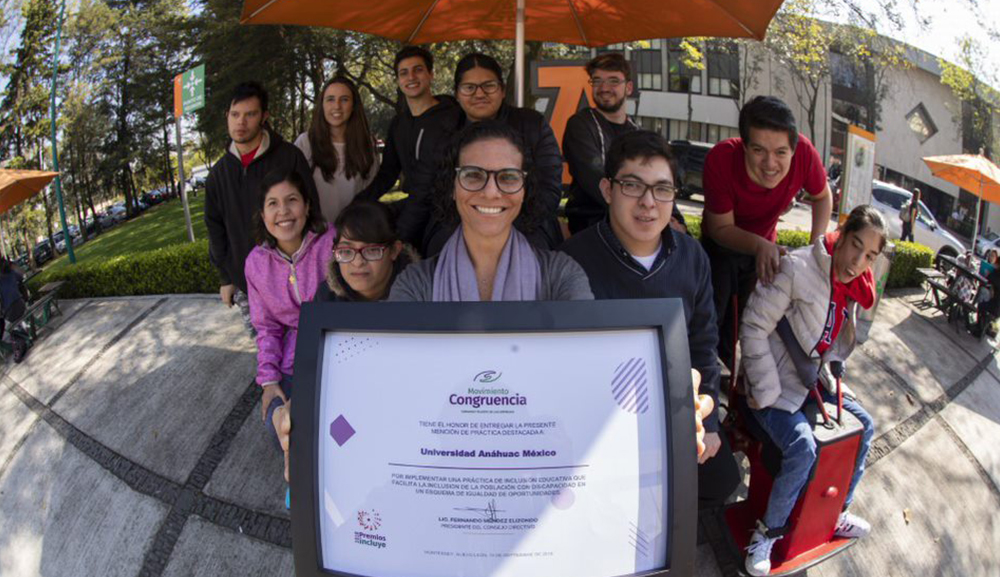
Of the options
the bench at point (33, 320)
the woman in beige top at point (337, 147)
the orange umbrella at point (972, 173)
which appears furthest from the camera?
the bench at point (33, 320)

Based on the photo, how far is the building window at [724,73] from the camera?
7.49m

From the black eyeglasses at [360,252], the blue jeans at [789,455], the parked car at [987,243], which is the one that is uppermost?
the black eyeglasses at [360,252]

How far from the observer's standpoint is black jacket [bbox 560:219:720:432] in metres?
2.32

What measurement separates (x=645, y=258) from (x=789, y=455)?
1.27 metres

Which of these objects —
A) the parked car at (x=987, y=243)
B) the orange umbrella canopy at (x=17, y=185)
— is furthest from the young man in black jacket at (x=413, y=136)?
the orange umbrella canopy at (x=17, y=185)

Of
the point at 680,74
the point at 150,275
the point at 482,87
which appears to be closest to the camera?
the point at 482,87

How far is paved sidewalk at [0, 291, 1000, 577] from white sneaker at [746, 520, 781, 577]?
228 mm

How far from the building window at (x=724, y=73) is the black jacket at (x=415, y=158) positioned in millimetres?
5453

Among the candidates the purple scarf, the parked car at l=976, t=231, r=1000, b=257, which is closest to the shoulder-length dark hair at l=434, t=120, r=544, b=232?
the purple scarf

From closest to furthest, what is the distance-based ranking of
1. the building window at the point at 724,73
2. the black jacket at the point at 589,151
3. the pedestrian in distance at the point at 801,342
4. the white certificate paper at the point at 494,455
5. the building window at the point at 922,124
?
the white certificate paper at the point at 494,455 → the pedestrian in distance at the point at 801,342 → the black jacket at the point at 589,151 → the building window at the point at 922,124 → the building window at the point at 724,73

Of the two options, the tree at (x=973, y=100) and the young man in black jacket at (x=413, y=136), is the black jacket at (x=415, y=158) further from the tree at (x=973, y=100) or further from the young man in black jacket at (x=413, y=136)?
the tree at (x=973, y=100)

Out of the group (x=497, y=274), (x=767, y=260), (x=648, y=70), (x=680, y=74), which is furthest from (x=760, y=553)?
(x=648, y=70)

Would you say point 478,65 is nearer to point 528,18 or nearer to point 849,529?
point 528,18

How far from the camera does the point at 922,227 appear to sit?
23.0ft
